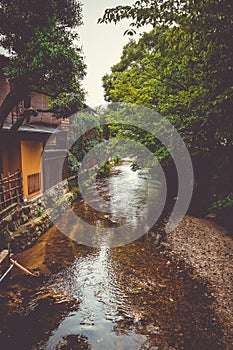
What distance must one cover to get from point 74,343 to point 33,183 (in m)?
13.3

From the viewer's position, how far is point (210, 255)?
39.0ft

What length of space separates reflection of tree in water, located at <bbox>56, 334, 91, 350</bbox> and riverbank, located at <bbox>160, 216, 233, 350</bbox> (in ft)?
12.5

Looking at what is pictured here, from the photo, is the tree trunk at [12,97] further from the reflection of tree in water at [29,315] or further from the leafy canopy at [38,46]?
the reflection of tree in water at [29,315]

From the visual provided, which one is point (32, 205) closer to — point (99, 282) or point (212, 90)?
point (99, 282)

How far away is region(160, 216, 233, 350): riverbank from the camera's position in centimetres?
836

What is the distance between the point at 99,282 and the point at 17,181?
801cm

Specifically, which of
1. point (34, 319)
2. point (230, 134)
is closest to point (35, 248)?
point (34, 319)

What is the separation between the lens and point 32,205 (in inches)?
608

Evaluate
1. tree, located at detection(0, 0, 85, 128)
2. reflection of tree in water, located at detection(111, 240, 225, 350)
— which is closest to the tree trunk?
tree, located at detection(0, 0, 85, 128)

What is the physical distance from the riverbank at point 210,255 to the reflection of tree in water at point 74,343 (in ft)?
12.5

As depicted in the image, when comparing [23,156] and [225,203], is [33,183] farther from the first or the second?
[225,203]

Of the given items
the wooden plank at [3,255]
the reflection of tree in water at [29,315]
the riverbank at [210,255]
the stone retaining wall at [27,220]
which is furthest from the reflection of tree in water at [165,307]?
the stone retaining wall at [27,220]

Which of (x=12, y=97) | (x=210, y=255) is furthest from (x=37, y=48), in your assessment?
(x=210, y=255)

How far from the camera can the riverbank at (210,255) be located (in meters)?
8.36
